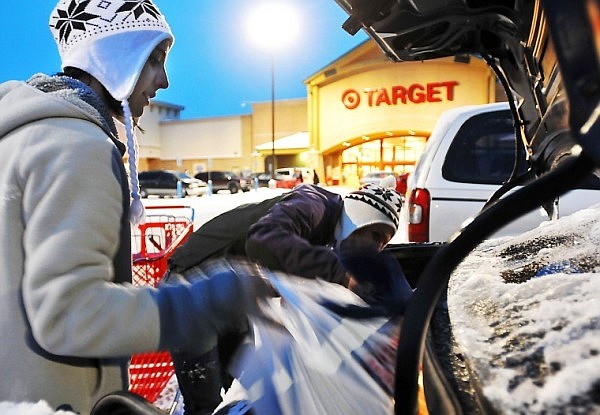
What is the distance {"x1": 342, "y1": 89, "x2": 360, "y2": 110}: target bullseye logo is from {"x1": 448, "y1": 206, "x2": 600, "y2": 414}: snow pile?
1221 inches

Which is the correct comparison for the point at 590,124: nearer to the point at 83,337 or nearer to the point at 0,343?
the point at 83,337

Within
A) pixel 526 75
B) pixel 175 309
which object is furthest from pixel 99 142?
pixel 526 75

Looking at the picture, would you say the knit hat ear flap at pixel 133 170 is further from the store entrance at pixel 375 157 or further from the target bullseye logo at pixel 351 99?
the store entrance at pixel 375 157

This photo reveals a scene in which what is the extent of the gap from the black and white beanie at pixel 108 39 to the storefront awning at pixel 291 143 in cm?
3676

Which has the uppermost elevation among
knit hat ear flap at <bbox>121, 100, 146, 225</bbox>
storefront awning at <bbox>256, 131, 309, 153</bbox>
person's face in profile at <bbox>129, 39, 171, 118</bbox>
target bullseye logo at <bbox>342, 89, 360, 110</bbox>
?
target bullseye logo at <bbox>342, 89, 360, 110</bbox>

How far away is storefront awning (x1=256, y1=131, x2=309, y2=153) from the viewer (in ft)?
128

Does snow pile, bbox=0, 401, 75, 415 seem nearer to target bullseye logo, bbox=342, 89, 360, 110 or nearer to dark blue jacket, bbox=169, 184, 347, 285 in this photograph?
dark blue jacket, bbox=169, 184, 347, 285

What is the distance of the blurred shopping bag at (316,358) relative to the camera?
916 mm

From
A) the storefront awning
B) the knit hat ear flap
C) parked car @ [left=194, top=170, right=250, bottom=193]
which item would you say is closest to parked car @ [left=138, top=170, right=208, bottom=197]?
parked car @ [left=194, top=170, right=250, bottom=193]

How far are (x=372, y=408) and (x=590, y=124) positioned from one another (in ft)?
1.87

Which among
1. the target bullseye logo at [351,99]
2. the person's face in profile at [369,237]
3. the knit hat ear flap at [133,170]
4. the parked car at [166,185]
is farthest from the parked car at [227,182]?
the knit hat ear flap at [133,170]

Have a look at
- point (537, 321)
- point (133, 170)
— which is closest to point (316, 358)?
point (537, 321)

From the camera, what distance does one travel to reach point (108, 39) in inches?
57.9

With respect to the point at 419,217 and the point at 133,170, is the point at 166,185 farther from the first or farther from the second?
the point at 133,170
